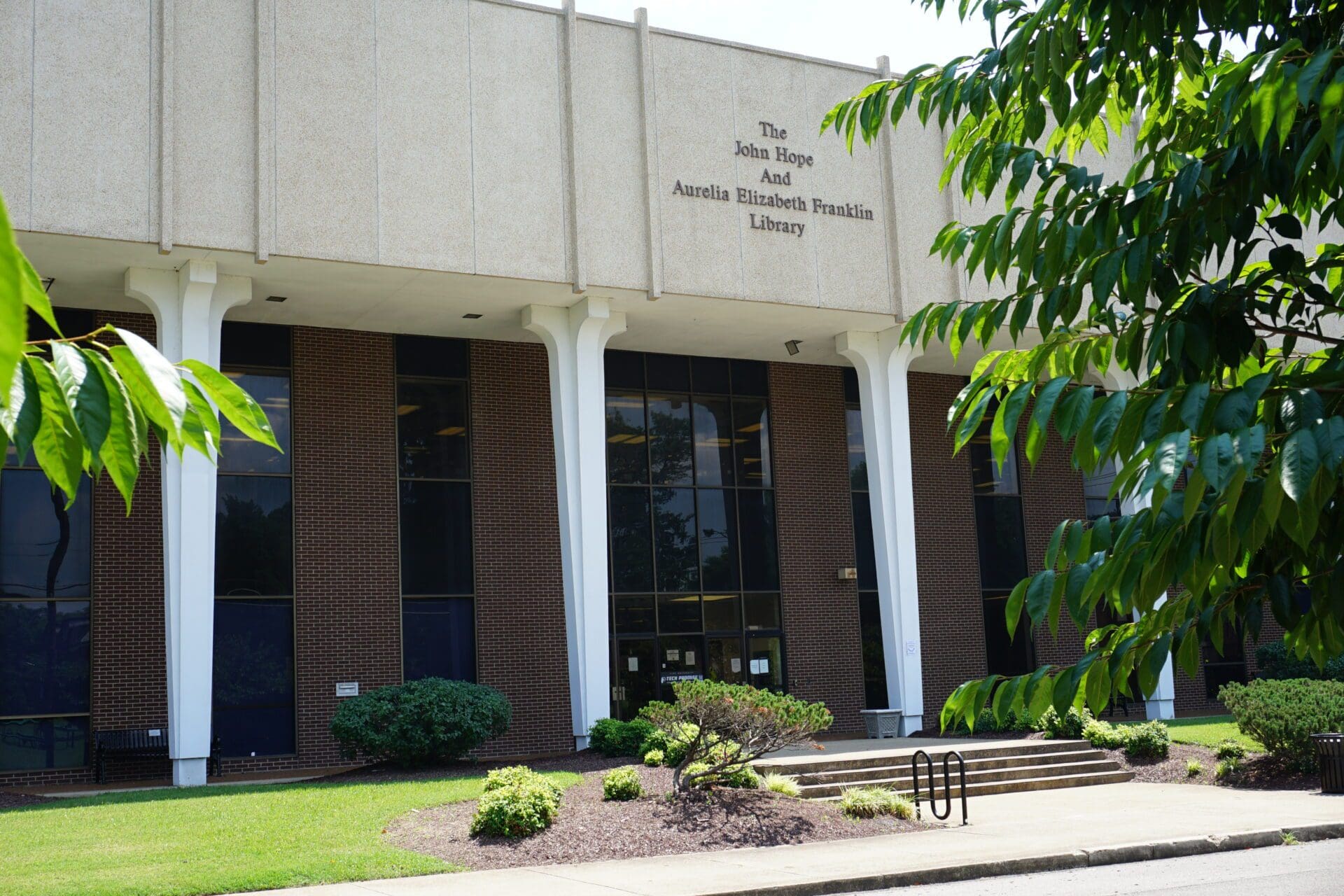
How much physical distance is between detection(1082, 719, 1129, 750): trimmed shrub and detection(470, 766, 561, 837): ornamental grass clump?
13.0 m

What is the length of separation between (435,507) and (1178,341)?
26.3 m

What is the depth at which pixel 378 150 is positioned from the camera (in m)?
24.0

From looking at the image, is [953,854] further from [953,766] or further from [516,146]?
[516,146]

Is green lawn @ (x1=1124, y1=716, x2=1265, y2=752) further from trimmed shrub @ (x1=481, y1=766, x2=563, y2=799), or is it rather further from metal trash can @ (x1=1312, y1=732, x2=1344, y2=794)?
trimmed shrub @ (x1=481, y1=766, x2=563, y2=799)

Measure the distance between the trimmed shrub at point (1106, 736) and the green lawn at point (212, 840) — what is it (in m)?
10.8

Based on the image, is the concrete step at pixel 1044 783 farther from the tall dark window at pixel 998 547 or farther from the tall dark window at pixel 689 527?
the tall dark window at pixel 998 547

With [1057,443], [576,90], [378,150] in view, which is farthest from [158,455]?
[1057,443]

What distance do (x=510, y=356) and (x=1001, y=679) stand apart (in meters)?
27.1

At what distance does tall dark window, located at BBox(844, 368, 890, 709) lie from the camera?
32875mm

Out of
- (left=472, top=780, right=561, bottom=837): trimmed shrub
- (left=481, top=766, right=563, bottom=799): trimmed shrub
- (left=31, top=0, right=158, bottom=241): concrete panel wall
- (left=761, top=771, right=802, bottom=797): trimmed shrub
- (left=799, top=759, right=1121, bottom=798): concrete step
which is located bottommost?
(left=799, top=759, right=1121, bottom=798): concrete step

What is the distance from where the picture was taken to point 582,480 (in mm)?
26469

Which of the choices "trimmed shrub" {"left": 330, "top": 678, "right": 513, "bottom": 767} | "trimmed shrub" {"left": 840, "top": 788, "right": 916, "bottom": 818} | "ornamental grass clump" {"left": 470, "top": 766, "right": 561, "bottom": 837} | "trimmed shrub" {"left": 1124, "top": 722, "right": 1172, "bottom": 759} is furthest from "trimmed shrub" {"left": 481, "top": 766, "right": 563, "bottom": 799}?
"trimmed shrub" {"left": 1124, "top": 722, "right": 1172, "bottom": 759}

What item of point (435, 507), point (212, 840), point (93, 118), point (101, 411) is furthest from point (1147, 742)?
point (101, 411)

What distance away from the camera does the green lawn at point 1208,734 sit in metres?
25.2
